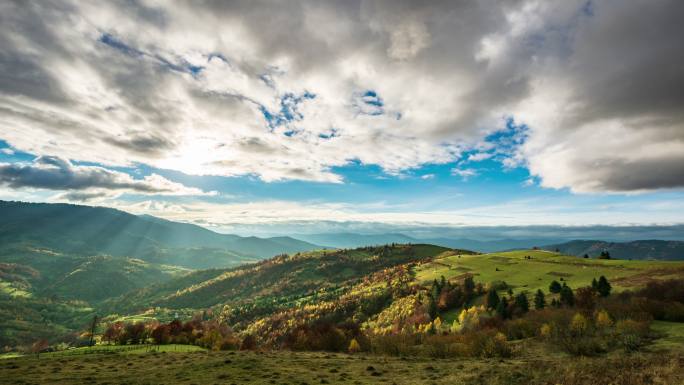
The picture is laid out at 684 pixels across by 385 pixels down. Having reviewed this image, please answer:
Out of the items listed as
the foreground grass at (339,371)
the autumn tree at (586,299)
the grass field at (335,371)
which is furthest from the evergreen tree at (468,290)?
the foreground grass at (339,371)

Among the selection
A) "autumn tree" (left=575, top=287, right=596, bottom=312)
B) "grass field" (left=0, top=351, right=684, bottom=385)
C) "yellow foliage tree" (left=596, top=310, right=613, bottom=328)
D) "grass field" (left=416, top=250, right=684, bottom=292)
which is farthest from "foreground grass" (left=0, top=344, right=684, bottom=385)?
"grass field" (left=416, top=250, right=684, bottom=292)

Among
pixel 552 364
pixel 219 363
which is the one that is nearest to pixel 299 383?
pixel 219 363

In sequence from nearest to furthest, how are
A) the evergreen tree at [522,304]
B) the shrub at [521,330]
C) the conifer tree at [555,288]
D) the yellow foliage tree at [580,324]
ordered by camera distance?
1. the yellow foliage tree at [580,324]
2. the shrub at [521,330]
3. the evergreen tree at [522,304]
4. the conifer tree at [555,288]

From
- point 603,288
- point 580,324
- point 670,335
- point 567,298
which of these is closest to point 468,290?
point 603,288

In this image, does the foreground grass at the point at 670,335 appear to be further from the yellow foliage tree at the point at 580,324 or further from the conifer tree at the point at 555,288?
the conifer tree at the point at 555,288

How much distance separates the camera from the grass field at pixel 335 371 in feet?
97.1

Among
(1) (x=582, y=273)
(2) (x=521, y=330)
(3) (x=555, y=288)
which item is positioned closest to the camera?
(2) (x=521, y=330)

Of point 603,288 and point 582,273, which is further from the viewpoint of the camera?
point 582,273

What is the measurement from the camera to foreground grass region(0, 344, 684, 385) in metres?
29.4

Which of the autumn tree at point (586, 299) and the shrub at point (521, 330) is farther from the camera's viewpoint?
the autumn tree at point (586, 299)

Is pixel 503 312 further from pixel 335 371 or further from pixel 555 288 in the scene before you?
pixel 335 371

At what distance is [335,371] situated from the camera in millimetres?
40281

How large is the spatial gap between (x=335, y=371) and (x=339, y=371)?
0.52 m

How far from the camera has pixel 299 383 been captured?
34062 mm
